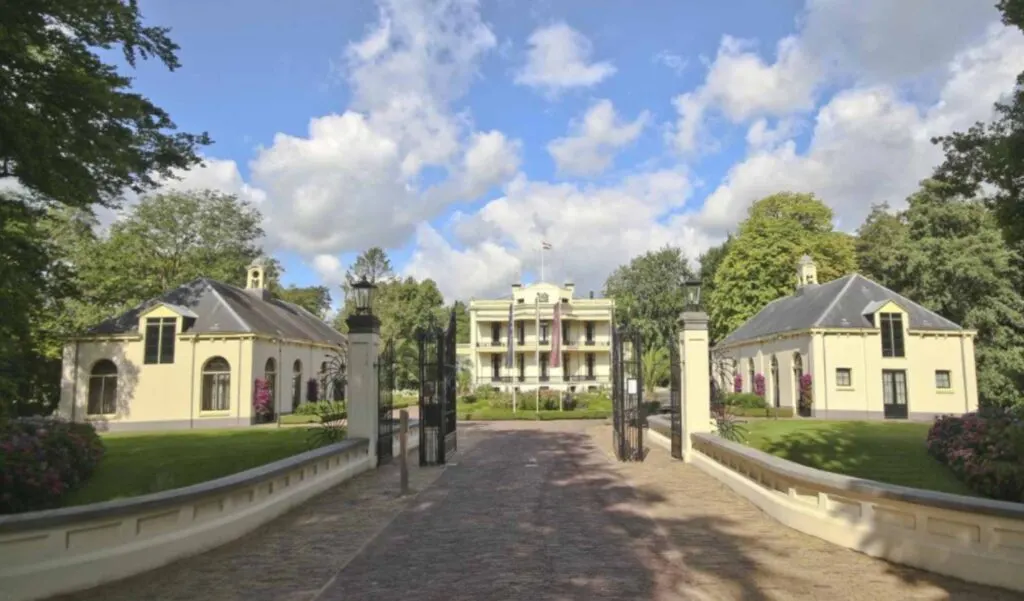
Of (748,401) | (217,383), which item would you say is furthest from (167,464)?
(748,401)

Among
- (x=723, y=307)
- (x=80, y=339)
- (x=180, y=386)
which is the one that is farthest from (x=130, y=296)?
(x=723, y=307)

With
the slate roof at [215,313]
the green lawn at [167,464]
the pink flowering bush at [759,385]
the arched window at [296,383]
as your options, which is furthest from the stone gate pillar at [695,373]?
the arched window at [296,383]

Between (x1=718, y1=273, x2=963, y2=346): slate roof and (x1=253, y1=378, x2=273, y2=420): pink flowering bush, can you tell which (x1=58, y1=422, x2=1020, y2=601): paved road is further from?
(x1=718, y1=273, x2=963, y2=346): slate roof

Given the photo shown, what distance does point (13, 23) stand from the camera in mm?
6469

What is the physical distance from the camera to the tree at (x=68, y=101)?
657cm

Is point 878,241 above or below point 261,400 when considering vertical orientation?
above

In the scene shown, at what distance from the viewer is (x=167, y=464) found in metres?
12.3

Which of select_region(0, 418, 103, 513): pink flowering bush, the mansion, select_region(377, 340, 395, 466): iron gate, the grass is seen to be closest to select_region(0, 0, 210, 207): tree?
select_region(0, 418, 103, 513): pink flowering bush

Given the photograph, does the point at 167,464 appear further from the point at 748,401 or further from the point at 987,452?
the point at 748,401

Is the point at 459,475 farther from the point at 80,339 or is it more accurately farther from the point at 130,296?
the point at 130,296

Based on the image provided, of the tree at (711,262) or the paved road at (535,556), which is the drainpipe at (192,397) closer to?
the paved road at (535,556)

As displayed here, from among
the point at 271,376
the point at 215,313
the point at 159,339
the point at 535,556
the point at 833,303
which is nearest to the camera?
the point at 535,556

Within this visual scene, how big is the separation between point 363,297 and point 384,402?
222 centimetres

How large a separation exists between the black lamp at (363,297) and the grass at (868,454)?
26.9ft
